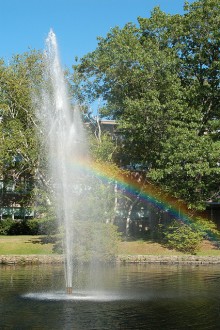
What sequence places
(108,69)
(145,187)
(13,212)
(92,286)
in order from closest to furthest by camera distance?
(92,286) < (108,69) < (145,187) < (13,212)

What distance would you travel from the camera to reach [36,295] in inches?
814

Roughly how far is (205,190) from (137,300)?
1039 inches

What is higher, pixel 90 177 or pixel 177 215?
pixel 90 177

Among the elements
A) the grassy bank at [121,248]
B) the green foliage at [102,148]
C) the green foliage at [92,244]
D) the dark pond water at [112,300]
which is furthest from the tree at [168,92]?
the dark pond water at [112,300]

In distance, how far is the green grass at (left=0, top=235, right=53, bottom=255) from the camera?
38.4 meters

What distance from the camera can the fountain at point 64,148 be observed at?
24172mm

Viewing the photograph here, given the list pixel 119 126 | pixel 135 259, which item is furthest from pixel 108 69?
pixel 135 259

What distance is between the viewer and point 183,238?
39.5m

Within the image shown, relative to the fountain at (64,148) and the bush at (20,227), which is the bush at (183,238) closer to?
the fountain at (64,148)

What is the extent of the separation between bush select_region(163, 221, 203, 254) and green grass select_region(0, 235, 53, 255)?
934cm

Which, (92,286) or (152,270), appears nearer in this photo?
(92,286)

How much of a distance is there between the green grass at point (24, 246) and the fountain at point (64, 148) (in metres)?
2.42

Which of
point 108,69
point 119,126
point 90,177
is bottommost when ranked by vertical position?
point 90,177

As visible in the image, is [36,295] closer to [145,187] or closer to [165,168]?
[165,168]
